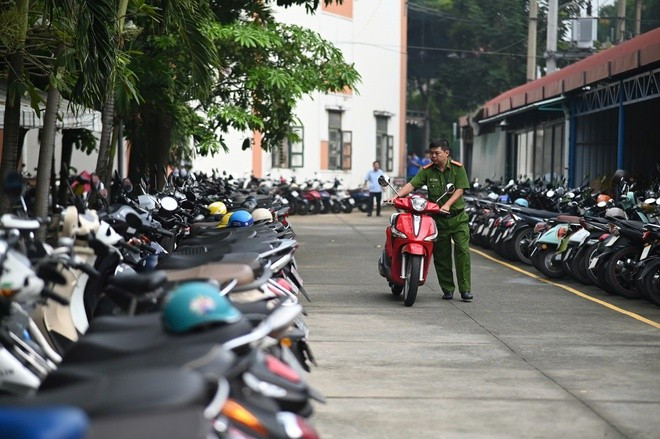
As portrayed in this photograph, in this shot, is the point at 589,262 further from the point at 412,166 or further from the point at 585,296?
the point at 412,166

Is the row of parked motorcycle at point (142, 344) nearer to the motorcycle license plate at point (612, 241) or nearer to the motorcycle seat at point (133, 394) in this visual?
the motorcycle seat at point (133, 394)

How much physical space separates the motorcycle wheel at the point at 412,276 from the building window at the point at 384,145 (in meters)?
34.2

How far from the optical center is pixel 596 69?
22.3 metres

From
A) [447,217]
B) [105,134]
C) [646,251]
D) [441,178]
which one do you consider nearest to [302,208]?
[105,134]

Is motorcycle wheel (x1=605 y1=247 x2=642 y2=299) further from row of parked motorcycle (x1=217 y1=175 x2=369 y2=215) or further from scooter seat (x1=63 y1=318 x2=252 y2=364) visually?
row of parked motorcycle (x1=217 y1=175 x2=369 y2=215)

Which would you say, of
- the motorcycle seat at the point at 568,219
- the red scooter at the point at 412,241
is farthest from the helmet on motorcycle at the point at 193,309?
the motorcycle seat at the point at 568,219

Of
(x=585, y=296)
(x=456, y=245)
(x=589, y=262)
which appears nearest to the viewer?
(x=456, y=245)

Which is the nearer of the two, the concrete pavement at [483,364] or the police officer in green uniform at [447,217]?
the concrete pavement at [483,364]

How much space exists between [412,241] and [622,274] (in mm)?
2790

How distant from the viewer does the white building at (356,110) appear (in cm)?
4222

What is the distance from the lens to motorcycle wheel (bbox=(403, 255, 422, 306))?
12828 millimetres

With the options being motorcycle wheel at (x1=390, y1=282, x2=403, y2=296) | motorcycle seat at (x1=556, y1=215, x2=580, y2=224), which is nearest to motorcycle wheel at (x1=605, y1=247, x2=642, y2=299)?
motorcycle seat at (x1=556, y1=215, x2=580, y2=224)

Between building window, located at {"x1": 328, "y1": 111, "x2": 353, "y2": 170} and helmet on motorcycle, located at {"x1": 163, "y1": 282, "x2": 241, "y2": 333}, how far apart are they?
130ft

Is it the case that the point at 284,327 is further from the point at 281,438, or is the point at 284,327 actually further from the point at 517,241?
the point at 517,241
